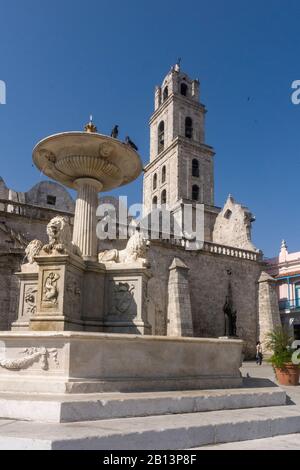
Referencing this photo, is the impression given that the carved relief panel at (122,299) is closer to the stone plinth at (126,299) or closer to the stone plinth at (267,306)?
the stone plinth at (126,299)

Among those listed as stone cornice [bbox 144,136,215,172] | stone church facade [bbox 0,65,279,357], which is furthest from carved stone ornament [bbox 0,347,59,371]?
stone cornice [bbox 144,136,215,172]

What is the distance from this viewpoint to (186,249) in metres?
23.9

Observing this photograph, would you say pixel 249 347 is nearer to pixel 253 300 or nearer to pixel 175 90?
pixel 253 300

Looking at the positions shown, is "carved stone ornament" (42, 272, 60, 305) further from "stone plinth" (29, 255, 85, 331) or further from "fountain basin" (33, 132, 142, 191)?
"fountain basin" (33, 132, 142, 191)

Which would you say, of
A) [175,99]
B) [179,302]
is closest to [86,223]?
[179,302]

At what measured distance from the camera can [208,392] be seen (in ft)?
16.5

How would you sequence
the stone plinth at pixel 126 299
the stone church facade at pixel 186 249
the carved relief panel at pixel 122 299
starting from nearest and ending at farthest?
the stone plinth at pixel 126 299 → the carved relief panel at pixel 122 299 → the stone church facade at pixel 186 249

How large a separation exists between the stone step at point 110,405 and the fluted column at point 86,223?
3119 millimetres

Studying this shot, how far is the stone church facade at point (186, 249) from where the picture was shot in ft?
60.6

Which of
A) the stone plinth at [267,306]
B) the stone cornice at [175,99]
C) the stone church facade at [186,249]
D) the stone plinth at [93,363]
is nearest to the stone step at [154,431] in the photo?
the stone plinth at [93,363]

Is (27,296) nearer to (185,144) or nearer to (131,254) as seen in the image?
(131,254)

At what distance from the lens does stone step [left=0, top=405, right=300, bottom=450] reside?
3.18m

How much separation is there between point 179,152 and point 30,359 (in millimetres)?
31425

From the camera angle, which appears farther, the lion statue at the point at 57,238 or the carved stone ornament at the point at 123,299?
the carved stone ornament at the point at 123,299
